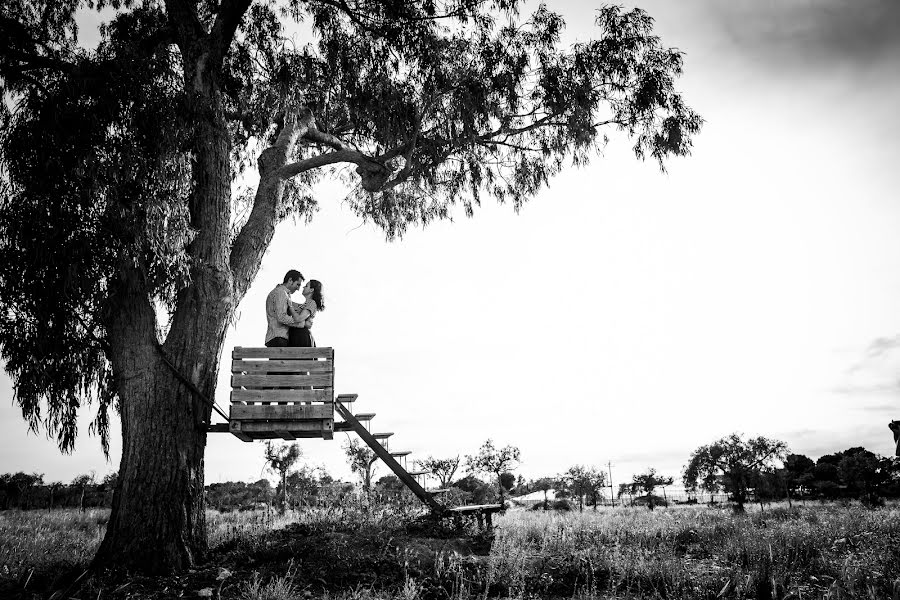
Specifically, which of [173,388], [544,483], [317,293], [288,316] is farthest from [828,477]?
[173,388]

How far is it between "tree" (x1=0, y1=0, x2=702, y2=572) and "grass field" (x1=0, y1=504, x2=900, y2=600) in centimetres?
78

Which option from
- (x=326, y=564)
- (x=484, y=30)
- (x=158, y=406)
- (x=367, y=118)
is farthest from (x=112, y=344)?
(x=484, y=30)

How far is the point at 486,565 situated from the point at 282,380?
2.86m

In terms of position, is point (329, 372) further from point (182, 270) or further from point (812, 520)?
point (812, 520)

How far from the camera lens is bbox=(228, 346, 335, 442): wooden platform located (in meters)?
6.25

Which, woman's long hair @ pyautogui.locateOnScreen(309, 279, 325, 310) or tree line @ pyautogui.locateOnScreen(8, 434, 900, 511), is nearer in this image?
woman's long hair @ pyautogui.locateOnScreen(309, 279, 325, 310)

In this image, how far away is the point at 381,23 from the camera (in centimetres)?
880

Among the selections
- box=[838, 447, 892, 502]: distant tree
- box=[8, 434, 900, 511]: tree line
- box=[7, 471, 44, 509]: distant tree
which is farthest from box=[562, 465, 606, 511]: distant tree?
box=[7, 471, 44, 509]: distant tree

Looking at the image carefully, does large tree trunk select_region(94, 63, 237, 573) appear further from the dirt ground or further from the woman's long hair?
the woman's long hair

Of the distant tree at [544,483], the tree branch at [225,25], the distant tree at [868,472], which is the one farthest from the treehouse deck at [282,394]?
the distant tree at [544,483]

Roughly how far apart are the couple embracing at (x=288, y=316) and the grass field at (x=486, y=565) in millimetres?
2224

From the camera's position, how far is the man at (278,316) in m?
6.92

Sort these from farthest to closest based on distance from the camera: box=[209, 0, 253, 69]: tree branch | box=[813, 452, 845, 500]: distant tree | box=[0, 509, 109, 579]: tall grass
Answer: box=[813, 452, 845, 500]: distant tree
box=[209, 0, 253, 69]: tree branch
box=[0, 509, 109, 579]: tall grass

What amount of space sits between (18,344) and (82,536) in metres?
4.47
